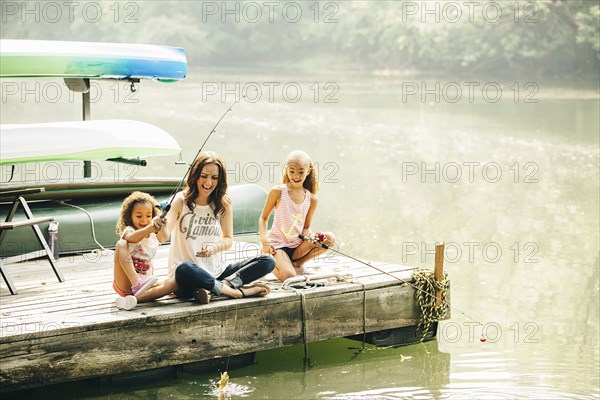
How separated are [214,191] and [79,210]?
7.03 feet

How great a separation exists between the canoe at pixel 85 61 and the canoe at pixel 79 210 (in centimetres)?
81

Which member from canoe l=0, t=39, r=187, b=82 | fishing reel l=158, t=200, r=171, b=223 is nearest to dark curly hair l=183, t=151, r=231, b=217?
fishing reel l=158, t=200, r=171, b=223

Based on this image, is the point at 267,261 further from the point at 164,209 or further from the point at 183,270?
the point at 164,209

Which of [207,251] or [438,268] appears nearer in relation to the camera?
[207,251]

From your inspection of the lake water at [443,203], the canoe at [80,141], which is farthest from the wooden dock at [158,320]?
the canoe at [80,141]

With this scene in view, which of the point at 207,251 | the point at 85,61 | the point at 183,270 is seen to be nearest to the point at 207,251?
the point at 207,251

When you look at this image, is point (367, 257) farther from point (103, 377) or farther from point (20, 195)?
point (103, 377)

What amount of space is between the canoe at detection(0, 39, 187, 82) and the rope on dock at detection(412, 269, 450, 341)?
3018 mm

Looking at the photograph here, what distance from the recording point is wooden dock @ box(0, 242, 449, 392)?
15.8 ft

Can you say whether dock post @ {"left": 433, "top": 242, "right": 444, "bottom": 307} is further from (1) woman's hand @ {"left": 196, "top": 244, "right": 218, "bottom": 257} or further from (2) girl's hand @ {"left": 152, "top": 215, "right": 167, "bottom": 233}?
(2) girl's hand @ {"left": 152, "top": 215, "right": 167, "bottom": 233}

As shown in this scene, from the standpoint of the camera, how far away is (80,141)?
7254 millimetres

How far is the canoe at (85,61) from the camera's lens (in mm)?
7344

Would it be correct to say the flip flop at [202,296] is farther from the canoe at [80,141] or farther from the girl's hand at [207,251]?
the canoe at [80,141]

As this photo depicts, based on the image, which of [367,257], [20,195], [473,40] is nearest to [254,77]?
[473,40]
